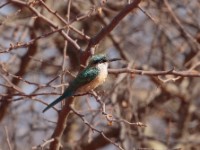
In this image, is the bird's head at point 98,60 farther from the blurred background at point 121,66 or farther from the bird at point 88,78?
the blurred background at point 121,66

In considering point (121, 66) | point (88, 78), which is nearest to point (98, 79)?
point (88, 78)

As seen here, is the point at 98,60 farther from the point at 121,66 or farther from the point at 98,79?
the point at 121,66

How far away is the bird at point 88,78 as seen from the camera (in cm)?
375

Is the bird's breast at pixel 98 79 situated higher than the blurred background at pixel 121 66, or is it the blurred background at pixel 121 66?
the blurred background at pixel 121 66

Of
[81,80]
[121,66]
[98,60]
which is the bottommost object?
[81,80]

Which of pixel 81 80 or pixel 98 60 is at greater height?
pixel 98 60

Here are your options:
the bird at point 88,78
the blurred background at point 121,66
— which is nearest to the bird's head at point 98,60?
the bird at point 88,78

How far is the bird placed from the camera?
3.75 metres

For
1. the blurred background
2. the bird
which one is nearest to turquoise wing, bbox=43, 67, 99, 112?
the bird

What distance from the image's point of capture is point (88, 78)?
377 cm

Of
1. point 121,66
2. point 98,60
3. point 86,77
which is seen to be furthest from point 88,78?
point 121,66

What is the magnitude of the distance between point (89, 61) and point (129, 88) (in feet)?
5.25

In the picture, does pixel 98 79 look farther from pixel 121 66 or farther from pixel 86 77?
pixel 121 66

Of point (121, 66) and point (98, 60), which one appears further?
point (121, 66)
